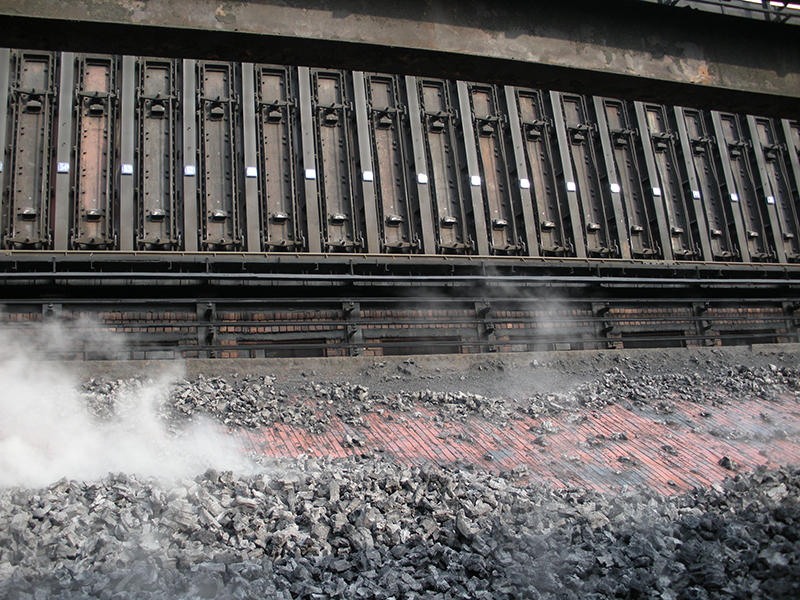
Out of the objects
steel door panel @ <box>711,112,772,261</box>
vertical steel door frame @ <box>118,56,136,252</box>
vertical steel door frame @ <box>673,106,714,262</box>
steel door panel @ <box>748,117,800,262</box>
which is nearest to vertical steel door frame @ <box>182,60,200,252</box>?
vertical steel door frame @ <box>118,56,136,252</box>

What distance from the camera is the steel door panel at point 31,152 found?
9.92 metres

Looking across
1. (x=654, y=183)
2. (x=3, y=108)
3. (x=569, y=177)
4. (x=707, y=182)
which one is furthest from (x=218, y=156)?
(x=707, y=182)

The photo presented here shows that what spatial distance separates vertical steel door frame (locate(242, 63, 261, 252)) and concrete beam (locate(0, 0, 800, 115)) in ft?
19.9

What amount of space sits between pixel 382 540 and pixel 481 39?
4171 millimetres

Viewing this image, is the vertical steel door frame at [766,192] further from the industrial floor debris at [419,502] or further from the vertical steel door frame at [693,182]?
the industrial floor debris at [419,502]

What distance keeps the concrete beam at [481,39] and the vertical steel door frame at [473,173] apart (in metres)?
6.62

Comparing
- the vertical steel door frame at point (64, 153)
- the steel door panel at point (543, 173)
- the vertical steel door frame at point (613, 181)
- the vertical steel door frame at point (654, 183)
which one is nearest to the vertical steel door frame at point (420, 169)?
the steel door panel at point (543, 173)

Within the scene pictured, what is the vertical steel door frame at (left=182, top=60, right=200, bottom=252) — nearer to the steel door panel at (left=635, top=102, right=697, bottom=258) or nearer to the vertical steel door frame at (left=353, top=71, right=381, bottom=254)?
the vertical steel door frame at (left=353, top=71, right=381, bottom=254)

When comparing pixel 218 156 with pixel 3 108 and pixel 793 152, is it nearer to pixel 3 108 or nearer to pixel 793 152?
pixel 3 108

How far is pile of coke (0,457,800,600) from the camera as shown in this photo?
387 centimetres

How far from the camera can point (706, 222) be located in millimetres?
15062

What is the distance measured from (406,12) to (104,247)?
25.0ft

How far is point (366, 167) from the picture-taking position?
11.7m

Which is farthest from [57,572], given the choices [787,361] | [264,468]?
[787,361]
